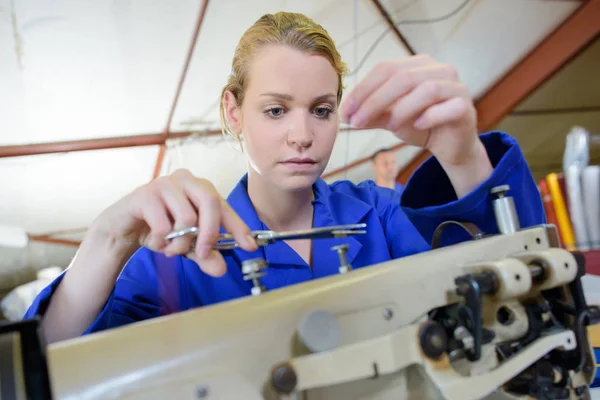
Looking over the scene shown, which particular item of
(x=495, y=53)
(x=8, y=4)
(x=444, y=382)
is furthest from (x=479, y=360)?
(x=495, y=53)

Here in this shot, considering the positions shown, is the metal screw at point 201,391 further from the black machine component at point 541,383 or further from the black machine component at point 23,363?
the black machine component at point 541,383

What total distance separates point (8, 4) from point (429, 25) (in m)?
0.59

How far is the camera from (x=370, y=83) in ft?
1.64

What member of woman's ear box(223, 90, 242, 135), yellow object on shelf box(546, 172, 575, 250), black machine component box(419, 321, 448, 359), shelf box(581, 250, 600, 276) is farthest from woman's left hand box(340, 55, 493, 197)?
yellow object on shelf box(546, 172, 575, 250)

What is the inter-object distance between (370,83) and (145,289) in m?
0.33

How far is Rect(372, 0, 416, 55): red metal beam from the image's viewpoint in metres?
0.66

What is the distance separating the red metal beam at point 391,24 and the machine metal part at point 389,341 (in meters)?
0.32

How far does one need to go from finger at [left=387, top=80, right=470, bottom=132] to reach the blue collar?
14 centimetres

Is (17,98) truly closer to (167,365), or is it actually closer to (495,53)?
(167,365)

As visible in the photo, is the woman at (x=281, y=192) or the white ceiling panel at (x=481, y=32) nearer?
the woman at (x=281, y=192)

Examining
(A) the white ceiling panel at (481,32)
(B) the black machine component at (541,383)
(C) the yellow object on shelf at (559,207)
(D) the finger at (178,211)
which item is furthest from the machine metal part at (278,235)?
(C) the yellow object on shelf at (559,207)

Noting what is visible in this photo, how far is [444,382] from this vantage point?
0.42 meters

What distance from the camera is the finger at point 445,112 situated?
0.52 m

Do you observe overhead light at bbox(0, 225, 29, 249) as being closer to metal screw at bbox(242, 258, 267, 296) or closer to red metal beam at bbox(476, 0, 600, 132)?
metal screw at bbox(242, 258, 267, 296)
